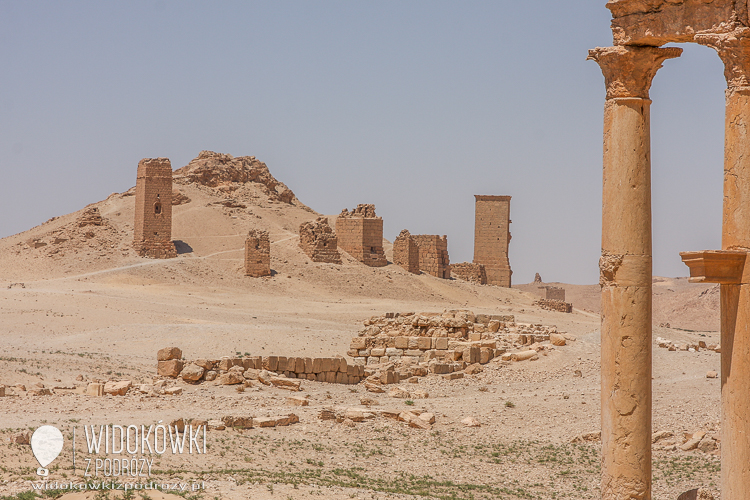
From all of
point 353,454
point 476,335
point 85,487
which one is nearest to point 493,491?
point 353,454

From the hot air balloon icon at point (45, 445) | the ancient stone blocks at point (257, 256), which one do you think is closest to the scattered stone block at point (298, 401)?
the hot air balloon icon at point (45, 445)

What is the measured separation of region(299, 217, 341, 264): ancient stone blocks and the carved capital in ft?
139

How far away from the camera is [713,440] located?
13.6 metres

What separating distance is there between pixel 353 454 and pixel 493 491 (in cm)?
272

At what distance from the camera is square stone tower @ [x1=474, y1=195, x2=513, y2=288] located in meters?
57.2

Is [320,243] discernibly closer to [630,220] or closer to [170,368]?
[170,368]

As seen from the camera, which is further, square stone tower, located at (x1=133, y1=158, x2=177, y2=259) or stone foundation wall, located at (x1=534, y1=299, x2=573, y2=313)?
square stone tower, located at (x1=133, y1=158, x2=177, y2=259)

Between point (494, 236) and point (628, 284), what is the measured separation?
49.2 m

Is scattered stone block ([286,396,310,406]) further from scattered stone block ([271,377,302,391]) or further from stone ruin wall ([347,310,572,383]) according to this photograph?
stone ruin wall ([347,310,572,383])

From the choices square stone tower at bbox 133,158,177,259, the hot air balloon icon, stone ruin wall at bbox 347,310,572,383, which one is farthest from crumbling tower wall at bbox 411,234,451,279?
the hot air balloon icon

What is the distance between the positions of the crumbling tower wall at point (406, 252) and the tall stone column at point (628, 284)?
44.0 metres

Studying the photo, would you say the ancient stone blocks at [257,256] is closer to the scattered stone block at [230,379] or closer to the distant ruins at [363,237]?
the distant ruins at [363,237]

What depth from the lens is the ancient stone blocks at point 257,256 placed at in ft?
151

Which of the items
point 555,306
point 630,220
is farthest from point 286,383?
point 555,306
